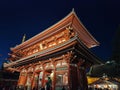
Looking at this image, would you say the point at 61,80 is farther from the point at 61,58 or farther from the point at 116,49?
the point at 116,49

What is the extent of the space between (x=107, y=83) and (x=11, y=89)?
23.2 m

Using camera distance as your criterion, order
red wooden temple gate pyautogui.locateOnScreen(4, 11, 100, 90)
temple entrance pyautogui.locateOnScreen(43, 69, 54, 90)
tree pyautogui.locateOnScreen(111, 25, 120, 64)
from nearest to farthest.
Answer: red wooden temple gate pyautogui.locateOnScreen(4, 11, 100, 90)
temple entrance pyautogui.locateOnScreen(43, 69, 54, 90)
tree pyautogui.locateOnScreen(111, 25, 120, 64)

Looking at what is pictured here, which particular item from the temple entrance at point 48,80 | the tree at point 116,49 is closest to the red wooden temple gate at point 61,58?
the temple entrance at point 48,80

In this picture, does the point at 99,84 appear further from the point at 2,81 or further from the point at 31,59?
the point at 2,81

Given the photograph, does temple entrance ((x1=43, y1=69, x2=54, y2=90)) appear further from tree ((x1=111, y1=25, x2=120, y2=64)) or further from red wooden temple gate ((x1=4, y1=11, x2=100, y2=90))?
tree ((x1=111, y1=25, x2=120, y2=64))

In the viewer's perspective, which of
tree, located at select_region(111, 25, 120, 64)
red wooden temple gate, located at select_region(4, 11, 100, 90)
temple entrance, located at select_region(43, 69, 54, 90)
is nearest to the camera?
red wooden temple gate, located at select_region(4, 11, 100, 90)

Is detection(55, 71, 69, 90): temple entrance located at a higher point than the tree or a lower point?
lower

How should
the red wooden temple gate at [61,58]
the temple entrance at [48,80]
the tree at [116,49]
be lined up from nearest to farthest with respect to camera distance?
1. the red wooden temple gate at [61,58]
2. the temple entrance at [48,80]
3. the tree at [116,49]

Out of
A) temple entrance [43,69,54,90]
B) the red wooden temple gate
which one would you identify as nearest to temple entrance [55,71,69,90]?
the red wooden temple gate

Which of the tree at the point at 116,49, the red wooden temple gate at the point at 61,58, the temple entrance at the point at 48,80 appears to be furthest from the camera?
the tree at the point at 116,49

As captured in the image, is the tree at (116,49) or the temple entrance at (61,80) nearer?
the temple entrance at (61,80)

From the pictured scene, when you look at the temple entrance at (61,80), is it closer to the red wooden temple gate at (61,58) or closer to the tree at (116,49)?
the red wooden temple gate at (61,58)

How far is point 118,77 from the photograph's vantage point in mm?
29234

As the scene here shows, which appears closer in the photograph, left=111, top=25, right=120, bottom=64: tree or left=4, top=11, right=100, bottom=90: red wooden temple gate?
left=4, top=11, right=100, bottom=90: red wooden temple gate
